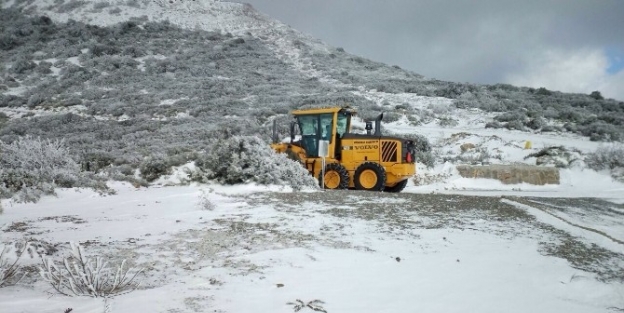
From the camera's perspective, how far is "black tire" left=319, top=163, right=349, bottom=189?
38.1 feet

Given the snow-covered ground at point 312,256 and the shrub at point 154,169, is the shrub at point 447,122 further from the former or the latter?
the snow-covered ground at point 312,256

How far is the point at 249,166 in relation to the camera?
33.3 feet

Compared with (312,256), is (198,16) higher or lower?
higher

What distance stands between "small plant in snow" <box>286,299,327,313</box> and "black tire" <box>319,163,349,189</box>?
8.46 m

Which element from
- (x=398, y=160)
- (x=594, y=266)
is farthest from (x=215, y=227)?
(x=398, y=160)

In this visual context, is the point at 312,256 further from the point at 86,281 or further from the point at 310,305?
the point at 86,281

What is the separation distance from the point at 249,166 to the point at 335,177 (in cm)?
275

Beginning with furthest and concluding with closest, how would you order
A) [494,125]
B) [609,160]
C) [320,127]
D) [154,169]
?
[494,125] < [609,160] < [154,169] < [320,127]


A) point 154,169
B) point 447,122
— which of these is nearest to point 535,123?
point 447,122

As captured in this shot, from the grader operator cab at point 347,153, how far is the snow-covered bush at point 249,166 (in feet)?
4.01

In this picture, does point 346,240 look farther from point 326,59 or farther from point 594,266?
point 326,59

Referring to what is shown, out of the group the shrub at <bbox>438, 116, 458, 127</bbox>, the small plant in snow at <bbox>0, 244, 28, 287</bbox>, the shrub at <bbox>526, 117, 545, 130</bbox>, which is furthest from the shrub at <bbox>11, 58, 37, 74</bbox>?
the small plant in snow at <bbox>0, 244, 28, 287</bbox>

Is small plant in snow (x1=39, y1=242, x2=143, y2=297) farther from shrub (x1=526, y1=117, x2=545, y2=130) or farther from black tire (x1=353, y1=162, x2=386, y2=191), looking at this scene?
shrub (x1=526, y1=117, x2=545, y2=130)

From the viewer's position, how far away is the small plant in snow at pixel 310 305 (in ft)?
9.52
